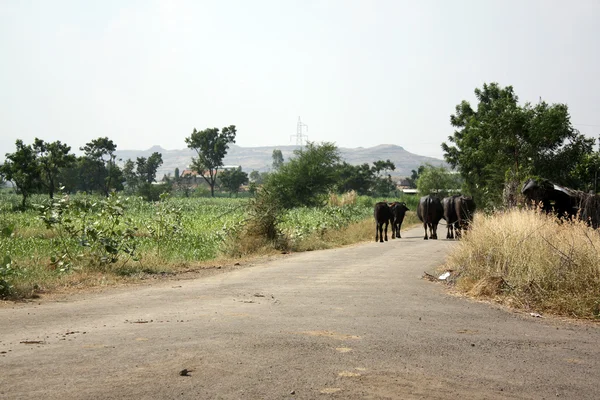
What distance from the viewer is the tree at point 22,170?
194ft

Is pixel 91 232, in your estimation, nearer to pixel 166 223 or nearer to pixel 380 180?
pixel 166 223

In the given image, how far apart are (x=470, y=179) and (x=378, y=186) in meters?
68.3

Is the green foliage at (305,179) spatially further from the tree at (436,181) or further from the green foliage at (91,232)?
the green foliage at (91,232)

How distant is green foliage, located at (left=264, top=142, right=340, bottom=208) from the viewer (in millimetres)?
59406

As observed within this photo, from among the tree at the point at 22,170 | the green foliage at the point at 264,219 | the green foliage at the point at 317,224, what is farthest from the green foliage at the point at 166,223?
the tree at the point at 22,170

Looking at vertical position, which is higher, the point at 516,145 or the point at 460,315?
the point at 516,145

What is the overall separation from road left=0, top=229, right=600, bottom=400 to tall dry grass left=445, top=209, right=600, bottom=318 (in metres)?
0.66

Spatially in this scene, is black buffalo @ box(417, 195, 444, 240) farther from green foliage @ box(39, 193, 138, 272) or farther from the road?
the road

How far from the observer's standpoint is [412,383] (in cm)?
638

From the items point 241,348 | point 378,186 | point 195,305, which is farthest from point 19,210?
point 378,186

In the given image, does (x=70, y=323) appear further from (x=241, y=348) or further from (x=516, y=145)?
(x=516, y=145)

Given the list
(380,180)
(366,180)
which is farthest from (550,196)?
(380,180)

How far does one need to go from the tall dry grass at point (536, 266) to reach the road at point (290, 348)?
665mm

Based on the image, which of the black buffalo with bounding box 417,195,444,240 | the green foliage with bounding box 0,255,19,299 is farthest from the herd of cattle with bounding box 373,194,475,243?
the green foliage with bounding box 0,255,19,299
